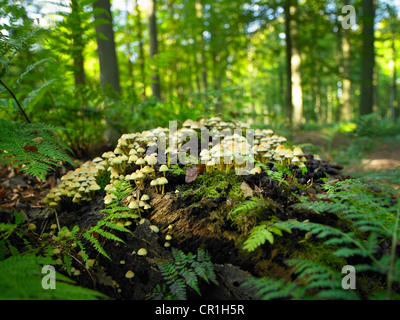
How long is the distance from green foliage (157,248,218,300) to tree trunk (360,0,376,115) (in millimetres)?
11096

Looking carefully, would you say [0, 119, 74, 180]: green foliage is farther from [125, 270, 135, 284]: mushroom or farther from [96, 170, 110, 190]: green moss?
[125, 270, 135, 284]: mushroom

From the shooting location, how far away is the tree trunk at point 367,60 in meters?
9.59

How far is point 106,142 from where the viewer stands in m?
4.09

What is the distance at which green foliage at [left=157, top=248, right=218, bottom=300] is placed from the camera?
1.73m

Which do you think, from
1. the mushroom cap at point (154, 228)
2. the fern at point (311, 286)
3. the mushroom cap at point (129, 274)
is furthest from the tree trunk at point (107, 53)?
the fern at point (311, 286)

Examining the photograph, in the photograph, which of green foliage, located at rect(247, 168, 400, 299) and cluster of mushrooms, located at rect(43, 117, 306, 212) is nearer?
green foliage, located at rect(247, 168, 400, 299)

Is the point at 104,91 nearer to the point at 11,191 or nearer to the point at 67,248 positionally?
the point at 11,191

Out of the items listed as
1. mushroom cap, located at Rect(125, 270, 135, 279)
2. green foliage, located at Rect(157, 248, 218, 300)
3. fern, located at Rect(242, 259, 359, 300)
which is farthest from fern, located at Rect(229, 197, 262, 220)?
mushroom cap, located at Rect(125, 270, 135, 279)

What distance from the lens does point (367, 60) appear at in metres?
10.3

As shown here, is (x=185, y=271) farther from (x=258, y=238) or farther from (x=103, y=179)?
(x=103, y=179)

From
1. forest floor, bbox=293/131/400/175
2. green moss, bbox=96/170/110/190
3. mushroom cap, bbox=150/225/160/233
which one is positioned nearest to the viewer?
mushroom cap, bbox=150/225/160/233

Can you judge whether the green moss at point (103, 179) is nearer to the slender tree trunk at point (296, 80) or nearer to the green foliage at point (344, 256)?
the green foliage at point (344, 256)

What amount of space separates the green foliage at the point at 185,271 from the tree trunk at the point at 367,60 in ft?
36.4
